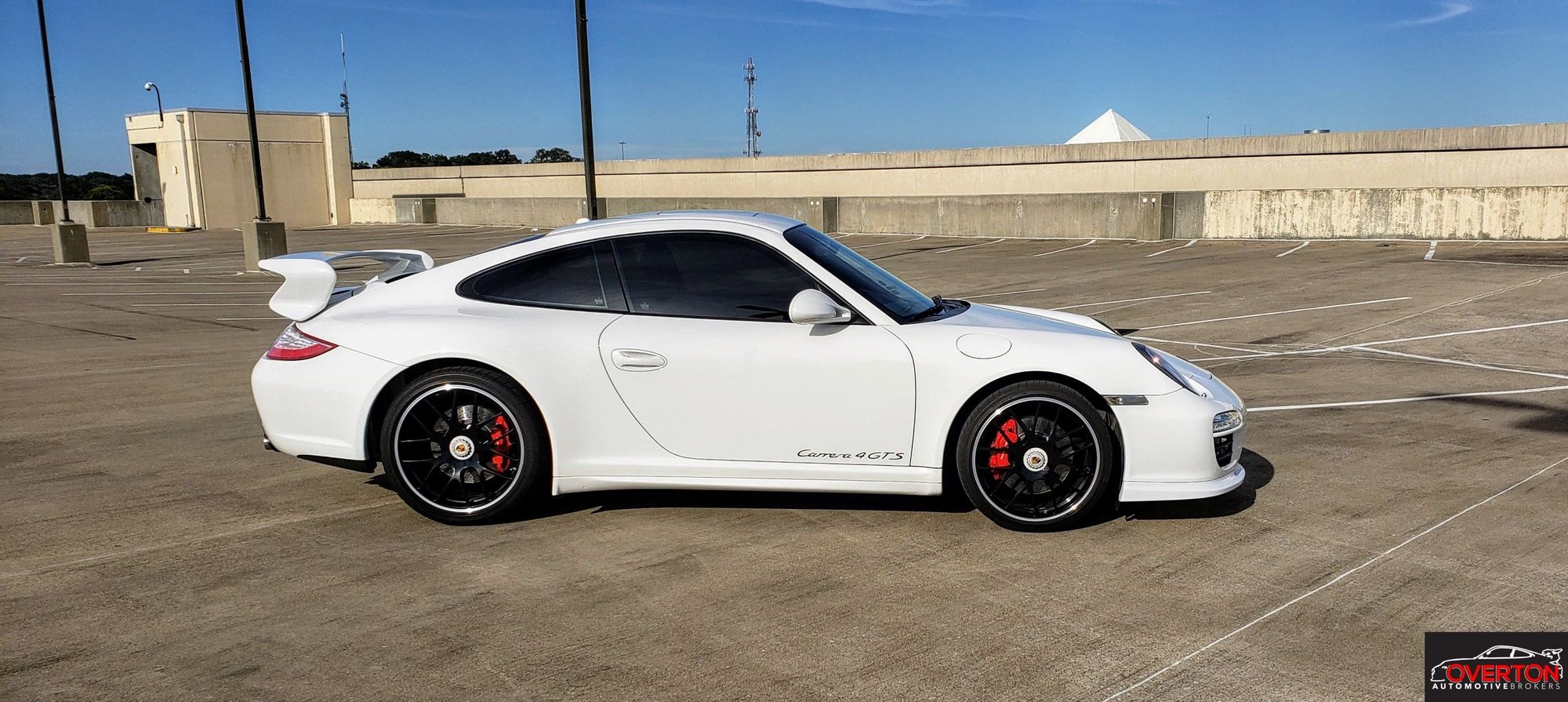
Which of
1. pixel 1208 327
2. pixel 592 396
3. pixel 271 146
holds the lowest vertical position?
pixel 1208 327

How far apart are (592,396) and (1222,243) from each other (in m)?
22.9

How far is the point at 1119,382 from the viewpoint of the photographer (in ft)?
14.9

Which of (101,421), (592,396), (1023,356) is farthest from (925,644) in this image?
(101,421)

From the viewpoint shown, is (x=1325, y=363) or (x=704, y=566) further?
(x=1325, y=363)

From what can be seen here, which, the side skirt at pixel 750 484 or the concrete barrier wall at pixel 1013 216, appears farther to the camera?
the concrete barrier wall at pixel 1013 216

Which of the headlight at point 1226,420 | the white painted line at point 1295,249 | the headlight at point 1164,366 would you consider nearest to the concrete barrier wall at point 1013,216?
the white painted line at point 1295,249

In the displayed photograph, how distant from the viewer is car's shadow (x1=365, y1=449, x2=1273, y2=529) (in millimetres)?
4941

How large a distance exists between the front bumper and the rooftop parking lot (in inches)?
8.3

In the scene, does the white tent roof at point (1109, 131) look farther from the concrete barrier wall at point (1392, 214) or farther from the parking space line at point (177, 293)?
the parking space line at point (177, 293)

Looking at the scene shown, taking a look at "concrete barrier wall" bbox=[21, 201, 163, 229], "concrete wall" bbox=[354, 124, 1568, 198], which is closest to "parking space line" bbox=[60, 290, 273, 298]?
"concrete wall" bbox=[354, 124, 1568, 198]

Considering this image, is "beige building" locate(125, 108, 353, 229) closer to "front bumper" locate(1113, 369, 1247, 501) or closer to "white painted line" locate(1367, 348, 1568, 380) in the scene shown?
"white painted line" locate(1367, 348, 1568, 380)

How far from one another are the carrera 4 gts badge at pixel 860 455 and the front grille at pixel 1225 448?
134 centimetres

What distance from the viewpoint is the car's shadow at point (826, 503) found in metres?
4.94

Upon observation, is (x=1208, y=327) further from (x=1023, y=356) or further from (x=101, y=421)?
(x=101, y=421)
